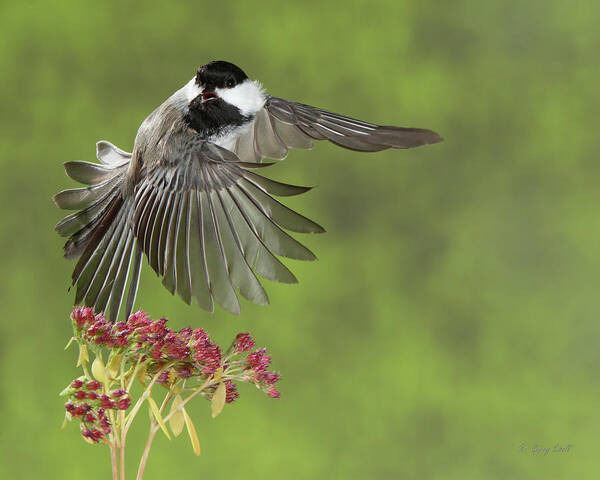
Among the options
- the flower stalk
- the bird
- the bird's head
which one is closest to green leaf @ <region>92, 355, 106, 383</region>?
the flower stalk

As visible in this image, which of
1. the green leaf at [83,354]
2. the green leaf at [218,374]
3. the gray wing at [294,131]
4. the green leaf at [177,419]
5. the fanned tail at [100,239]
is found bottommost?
the green leaf at [177,419]

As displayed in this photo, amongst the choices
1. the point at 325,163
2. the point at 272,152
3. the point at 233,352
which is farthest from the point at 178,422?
the point at 325,163

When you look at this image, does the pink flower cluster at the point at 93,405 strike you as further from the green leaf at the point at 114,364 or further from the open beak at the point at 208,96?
the open beak at the point at 208,96

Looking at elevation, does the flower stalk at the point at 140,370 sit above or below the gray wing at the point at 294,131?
below

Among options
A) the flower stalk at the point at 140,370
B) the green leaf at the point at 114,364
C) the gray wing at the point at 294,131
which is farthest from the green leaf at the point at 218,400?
the gray wing at the point at 294,131

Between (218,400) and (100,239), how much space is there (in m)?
0.28

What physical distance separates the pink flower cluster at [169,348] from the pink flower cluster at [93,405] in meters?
0.05

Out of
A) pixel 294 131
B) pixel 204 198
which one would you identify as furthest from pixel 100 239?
pixel 294 131

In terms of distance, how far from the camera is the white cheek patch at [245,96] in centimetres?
87

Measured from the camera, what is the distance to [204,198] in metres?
0.79

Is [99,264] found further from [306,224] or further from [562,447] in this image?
[562,447]

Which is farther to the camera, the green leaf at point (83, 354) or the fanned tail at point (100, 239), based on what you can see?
the fanned tail at point (100, 239)

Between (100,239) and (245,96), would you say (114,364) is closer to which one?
(100,239)

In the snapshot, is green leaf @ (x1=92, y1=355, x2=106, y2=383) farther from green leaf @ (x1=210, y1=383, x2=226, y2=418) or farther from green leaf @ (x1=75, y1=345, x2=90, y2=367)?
green leaf @ (x1=210, y1=383, x2=226, y2=418)
